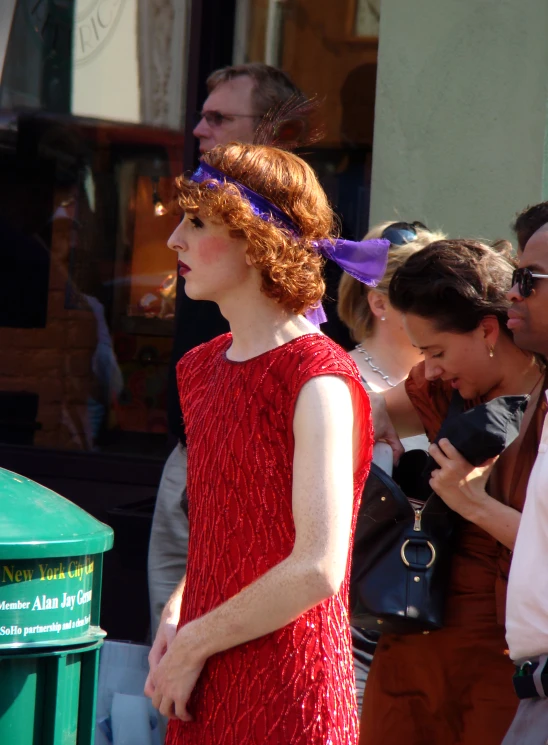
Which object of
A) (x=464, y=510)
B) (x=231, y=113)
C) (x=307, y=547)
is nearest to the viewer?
(x=307, y=547)

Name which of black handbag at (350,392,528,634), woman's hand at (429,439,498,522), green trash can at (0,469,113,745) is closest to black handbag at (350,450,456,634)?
black handbag at (350,392,528,634)

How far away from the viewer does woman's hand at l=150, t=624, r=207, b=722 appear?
1.96 metres

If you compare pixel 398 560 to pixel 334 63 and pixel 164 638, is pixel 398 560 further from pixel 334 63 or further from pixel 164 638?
pixel 334 63

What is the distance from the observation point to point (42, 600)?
7.15 ft

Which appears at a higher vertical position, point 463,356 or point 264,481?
point 463,356

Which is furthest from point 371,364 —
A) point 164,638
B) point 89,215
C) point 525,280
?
point 89,215

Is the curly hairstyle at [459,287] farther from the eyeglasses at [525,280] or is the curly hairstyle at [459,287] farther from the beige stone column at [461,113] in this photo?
the beige stone column at [461,113]

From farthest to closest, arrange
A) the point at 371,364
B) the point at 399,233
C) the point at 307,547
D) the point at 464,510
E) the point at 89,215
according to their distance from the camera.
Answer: the point at 89,215 < the point at 371,364 < the point at 399,233 < the point at 464,510 < the point at 307,547

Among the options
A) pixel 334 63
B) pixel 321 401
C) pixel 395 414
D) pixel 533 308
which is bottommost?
pixel 395 414

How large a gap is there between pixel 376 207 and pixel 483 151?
Answer: 1.50 feet

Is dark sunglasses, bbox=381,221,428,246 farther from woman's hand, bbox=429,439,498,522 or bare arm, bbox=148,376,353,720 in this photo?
bare arm, bbox=148,376,353,720

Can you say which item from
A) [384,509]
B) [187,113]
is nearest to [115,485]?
[187,113]

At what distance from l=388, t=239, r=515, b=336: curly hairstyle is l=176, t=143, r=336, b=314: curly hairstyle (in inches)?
23.9

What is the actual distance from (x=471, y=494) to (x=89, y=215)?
3355mm
